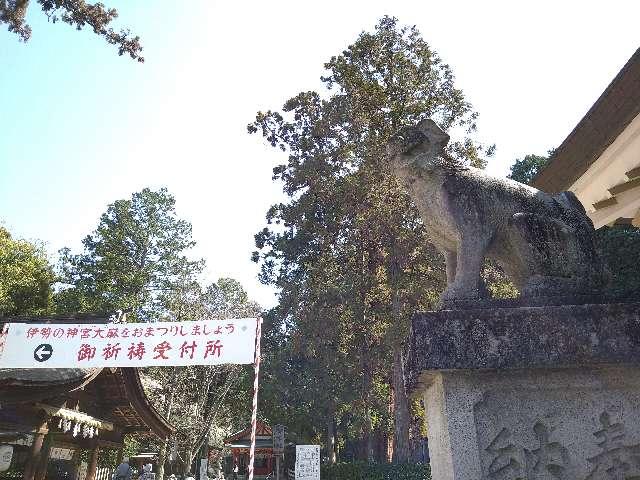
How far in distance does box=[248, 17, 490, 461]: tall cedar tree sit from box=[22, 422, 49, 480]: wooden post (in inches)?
365

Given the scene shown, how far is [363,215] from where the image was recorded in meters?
15.3

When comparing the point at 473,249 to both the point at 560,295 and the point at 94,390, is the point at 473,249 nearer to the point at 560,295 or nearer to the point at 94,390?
the point at 560,295

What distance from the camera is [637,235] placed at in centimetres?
957

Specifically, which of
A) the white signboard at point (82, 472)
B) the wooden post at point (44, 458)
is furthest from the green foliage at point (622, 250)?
the white signboard at point (82, 472)

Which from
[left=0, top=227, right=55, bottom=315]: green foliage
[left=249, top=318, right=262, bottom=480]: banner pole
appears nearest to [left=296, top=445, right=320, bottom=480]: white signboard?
[left=249, top=318, right=262, bottom=480]: banner pole

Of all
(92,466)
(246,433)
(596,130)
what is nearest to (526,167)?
(596,130)

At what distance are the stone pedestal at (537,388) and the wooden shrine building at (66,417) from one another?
8346 millimetres

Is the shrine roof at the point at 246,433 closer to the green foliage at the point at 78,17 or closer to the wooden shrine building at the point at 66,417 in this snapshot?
the wooden shrine building at the point at 66,417

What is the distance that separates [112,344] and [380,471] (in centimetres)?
1037

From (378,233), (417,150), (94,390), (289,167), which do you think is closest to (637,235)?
(378,233)

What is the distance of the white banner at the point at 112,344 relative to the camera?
803 centimetres

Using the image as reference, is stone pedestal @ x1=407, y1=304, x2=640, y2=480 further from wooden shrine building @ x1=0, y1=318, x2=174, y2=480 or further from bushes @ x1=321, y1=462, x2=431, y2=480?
bushes @ x1=321, y1=462, x2=431, y2=480

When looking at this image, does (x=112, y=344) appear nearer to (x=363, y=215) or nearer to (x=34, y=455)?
(x=34, y=455)

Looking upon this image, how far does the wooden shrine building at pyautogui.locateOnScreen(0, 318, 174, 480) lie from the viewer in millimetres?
8445
